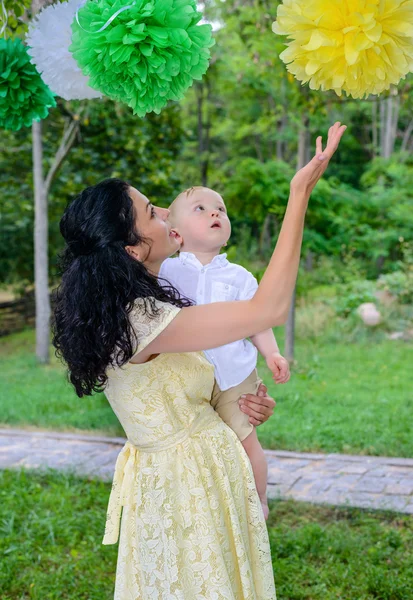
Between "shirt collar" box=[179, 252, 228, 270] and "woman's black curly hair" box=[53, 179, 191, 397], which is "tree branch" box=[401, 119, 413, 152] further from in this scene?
"woman's black curly hair" box=[53, 179, 191, 397]

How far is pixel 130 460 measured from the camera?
1826mm

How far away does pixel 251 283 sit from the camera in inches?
81.7

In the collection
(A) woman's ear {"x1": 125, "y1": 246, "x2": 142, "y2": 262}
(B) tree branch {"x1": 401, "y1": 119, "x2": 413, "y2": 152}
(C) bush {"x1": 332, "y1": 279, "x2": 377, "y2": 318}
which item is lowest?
(C) bush {"x1": 332, "y1": 279, "x2": 377, "y2": 318}

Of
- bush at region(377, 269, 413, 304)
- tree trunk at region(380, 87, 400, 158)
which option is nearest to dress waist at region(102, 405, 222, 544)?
bush at region(377, 269, 413, 304)

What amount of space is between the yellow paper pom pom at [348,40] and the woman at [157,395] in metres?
0.48

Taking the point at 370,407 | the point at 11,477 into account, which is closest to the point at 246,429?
the point at 11,477

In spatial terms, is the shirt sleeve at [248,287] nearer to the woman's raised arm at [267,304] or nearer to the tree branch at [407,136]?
the woman's raised arm at [267,304]

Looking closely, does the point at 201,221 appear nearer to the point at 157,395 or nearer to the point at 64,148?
the point at 157,395

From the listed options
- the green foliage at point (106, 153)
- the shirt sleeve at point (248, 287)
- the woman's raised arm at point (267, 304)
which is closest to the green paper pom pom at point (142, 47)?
the woman's raised arm at point (267, 304)

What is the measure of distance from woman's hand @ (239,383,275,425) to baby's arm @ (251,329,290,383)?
0.23ft

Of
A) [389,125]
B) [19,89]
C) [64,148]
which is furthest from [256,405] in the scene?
[389,125]

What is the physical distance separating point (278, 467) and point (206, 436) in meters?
3.04

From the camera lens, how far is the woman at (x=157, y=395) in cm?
159

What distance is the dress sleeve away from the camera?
1.58m
